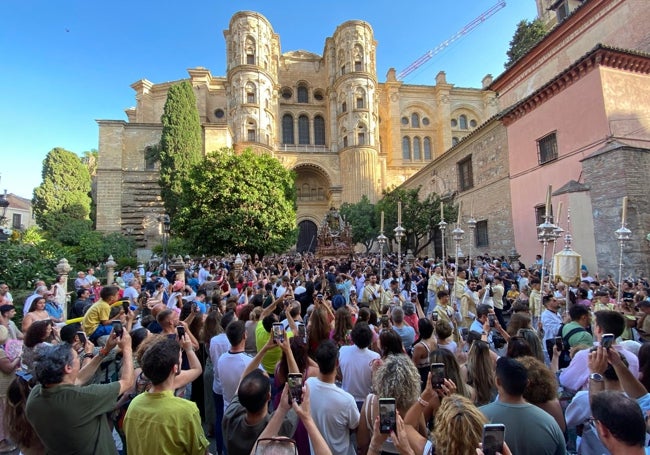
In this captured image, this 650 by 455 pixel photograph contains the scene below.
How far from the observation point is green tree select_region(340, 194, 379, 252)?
2864 centimetres

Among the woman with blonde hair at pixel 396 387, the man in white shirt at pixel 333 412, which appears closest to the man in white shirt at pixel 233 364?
the man in white shirt at pixel 333 412

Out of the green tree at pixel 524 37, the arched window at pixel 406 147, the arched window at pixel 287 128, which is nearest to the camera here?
the green tree at pixel 524 37

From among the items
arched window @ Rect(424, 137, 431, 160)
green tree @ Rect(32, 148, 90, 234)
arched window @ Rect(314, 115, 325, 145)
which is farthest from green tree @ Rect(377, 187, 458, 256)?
green tree @ Rect(32, 148, 90, 234)

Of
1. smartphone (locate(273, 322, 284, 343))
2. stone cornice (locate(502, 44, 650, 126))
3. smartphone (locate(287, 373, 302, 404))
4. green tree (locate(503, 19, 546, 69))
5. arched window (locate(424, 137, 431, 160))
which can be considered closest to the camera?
smartphone (locate(287, 373, 302, 404))

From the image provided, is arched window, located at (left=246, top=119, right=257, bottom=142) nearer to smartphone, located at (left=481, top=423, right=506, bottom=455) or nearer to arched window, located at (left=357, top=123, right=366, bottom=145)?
arched window, located at (left=357, top=123, right=366, bottom=145)

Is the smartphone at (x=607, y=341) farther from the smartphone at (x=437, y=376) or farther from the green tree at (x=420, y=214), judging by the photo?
the green tree at (x=420, y=214)

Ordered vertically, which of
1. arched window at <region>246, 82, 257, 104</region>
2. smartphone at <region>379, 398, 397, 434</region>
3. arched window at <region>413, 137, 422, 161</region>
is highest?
arched window at <region>246, 82, 257, 104</region>

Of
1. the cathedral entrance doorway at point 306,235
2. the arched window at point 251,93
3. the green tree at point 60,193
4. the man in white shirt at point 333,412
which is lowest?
the man in white shirt at point 333,412

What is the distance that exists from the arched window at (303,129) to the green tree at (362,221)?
14.7m

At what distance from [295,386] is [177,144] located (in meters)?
29.8

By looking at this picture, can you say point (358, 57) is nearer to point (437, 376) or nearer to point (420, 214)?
point (420, 214)

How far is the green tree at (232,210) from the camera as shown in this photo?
21391mm

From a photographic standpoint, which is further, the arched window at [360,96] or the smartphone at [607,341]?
the arched window at [360,96]

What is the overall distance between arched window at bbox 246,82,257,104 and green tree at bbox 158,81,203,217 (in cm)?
663
